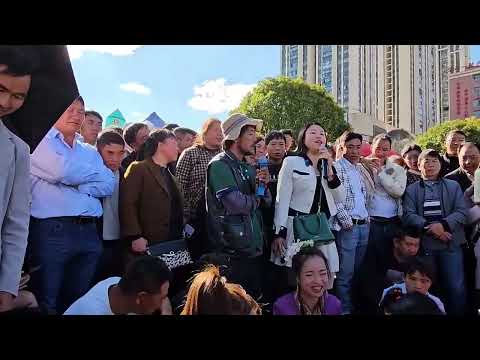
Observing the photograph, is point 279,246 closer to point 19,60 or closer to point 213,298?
point 213,298

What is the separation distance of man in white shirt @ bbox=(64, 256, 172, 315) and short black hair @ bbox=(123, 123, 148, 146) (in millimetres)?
1135

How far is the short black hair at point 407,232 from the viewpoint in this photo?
3.80 meters

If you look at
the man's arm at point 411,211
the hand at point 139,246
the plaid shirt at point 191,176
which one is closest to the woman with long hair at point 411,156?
the man's arm at point 411,211

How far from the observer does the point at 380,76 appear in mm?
4559

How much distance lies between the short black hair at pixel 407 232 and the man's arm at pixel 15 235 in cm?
253

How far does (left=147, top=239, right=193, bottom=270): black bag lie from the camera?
3.21m

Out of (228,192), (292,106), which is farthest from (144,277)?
(292,106)

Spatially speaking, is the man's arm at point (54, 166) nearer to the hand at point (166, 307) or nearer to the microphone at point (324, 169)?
the hand at point (166, 307)

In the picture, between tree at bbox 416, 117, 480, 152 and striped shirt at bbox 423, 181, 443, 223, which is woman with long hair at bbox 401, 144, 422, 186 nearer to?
tree at bbox 416, 117, 480, 152

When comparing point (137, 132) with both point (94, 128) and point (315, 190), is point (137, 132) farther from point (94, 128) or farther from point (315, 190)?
point (315, 190)

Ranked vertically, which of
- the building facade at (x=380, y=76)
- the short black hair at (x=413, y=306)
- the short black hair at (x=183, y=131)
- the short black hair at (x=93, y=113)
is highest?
the building facade at (x=380, y=76)

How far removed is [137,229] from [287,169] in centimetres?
108

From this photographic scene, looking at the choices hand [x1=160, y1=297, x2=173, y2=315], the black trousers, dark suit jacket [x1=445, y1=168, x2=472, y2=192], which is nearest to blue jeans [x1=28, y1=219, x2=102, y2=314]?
hand [x1=160, y1=297, x2=173, y2=315]

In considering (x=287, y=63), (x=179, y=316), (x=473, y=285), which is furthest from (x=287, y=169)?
(x=473, y=285)
